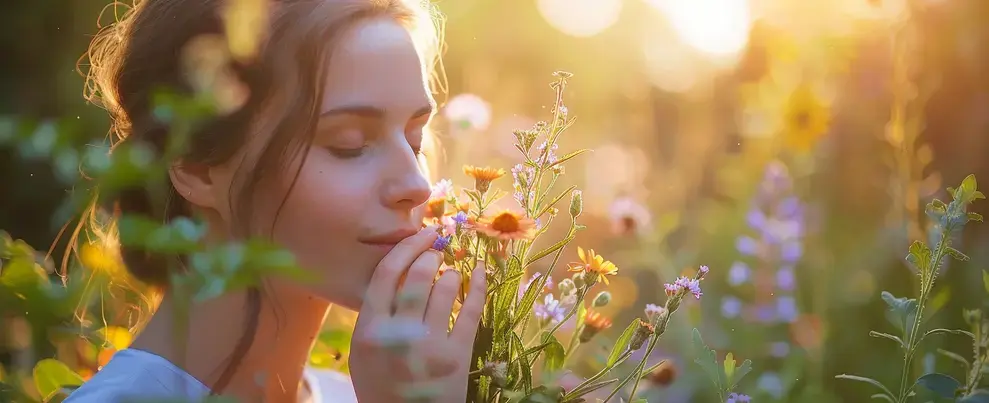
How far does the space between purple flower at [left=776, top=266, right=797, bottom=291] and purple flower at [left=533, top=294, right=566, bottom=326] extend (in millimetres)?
966

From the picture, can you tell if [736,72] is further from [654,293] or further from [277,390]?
[277,390]

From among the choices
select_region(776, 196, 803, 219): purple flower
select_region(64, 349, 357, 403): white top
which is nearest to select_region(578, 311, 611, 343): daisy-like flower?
select_region(64, 349, 357, 403): white top

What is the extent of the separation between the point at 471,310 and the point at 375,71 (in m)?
0.34

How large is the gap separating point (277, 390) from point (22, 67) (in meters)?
1.57

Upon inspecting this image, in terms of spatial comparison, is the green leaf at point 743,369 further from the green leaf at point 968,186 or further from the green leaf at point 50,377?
the green leaf at point 50,377

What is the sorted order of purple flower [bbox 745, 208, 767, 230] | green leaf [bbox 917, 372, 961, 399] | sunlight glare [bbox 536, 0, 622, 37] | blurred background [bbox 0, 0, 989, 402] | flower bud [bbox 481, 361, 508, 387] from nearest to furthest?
green leaf [bbox 917, 372, 961, 399] → flower bud [bbox 481, 361, 508, 387] → blurred background [bbox 0, 0, 989, 402] → purple flower [bbox 745, 208, 767, 230] → sunlight glare [bbox 536, 0, 622, 37]

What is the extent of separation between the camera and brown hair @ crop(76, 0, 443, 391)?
113 cm

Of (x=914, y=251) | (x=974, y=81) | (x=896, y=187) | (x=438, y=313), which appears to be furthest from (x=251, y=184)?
(x=974, y=81)

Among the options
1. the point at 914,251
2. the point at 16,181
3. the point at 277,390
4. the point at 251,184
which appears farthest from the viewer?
the point at 16,181

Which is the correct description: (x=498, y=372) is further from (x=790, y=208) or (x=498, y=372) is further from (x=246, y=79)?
(x=790, y=208)

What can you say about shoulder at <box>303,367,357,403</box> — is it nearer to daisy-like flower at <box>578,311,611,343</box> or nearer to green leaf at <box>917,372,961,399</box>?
daisy-like flower at <box>578,311,611,343</box>

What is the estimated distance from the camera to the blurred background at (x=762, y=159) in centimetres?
160

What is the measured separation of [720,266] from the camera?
94.0 inches

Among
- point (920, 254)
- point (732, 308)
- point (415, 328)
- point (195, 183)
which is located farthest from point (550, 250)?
point (732, 308)
